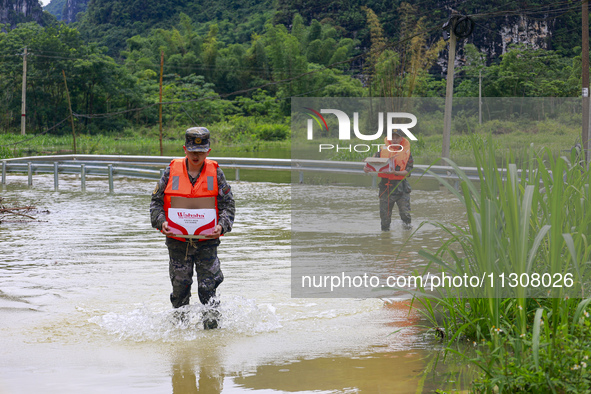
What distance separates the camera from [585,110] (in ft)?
74.1

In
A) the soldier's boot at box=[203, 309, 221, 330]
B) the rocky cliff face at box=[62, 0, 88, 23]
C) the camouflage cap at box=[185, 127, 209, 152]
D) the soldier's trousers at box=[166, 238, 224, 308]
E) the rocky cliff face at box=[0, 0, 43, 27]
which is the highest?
the rocky cliff face at box=[62, 0, 88, 23]

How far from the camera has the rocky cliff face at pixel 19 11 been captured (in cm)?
11300

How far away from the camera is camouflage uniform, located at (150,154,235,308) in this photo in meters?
5.49

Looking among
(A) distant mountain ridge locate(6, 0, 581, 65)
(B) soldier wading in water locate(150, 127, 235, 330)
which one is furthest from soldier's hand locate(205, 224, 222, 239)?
(A) distant mountain ridge locate(6, 0, 581, 65)

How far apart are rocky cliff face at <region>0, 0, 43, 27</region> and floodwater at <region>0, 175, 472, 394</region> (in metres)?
113

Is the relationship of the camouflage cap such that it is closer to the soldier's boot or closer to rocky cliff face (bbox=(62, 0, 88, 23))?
the soldier's boot

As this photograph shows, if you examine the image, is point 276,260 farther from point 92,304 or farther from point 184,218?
point 184,218

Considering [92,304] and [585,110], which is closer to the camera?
[92,304]

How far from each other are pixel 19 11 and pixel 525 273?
126 metres

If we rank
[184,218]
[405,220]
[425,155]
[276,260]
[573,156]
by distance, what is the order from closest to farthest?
[573,156], [184,218], [276,260], [405,220], [425,155]

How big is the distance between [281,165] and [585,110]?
10.1m

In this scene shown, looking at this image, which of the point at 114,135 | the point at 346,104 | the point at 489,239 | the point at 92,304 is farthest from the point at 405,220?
the point at 114,135

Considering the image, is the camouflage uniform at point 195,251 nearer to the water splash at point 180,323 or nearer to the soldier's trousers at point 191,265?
the soldier's trousers at point 191,265

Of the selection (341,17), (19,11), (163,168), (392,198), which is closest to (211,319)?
(392,198)
